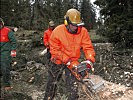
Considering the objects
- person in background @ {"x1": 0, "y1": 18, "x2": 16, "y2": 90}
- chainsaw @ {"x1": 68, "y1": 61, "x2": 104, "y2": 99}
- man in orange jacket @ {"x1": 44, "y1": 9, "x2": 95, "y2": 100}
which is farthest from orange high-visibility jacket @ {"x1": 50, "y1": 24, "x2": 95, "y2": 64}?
person in background @ {"x1": 0, "y1": 18, "x2": 16, "y2": 90}

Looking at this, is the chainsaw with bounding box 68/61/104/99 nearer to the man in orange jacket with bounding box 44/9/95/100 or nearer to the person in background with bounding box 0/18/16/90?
the man in orange jacket with bounding box 44/9/95/100

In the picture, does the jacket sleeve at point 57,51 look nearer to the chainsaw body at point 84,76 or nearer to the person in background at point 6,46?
the chainsaw body at point 84,76

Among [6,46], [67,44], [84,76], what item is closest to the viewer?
[84,76]

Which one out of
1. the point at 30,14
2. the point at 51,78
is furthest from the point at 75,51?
the point at 30,14

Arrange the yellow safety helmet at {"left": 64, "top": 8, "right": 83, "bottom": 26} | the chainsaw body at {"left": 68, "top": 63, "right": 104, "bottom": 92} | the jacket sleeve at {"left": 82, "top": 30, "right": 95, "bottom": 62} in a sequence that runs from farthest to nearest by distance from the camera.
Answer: the jacket sleeve at {"left": 82, "top": 30, "right": 95, "bottom": 62} < the yellow safety helmet at {"left": 64, "top": 8, "right": 83, "bottom": 26} < the chainsaw body at {"left": 68, "top": 63, "right": 104, "bottom": 92}

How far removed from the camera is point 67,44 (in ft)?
18.9

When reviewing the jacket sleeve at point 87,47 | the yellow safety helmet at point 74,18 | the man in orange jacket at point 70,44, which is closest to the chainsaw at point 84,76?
the man in orange jacket at point 70,44

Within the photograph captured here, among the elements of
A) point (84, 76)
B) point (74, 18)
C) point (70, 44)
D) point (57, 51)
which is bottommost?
point (84, 76)

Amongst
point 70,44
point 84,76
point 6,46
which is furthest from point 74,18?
point 6,46

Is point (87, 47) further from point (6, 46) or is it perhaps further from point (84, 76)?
point (6, 46)

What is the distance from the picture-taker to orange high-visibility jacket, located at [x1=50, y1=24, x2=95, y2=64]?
18.9ft

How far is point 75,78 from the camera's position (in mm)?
5805

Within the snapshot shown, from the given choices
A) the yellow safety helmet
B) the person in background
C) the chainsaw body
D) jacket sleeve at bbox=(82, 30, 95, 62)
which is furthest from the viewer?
the person in background

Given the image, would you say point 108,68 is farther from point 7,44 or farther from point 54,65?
point 54,65
